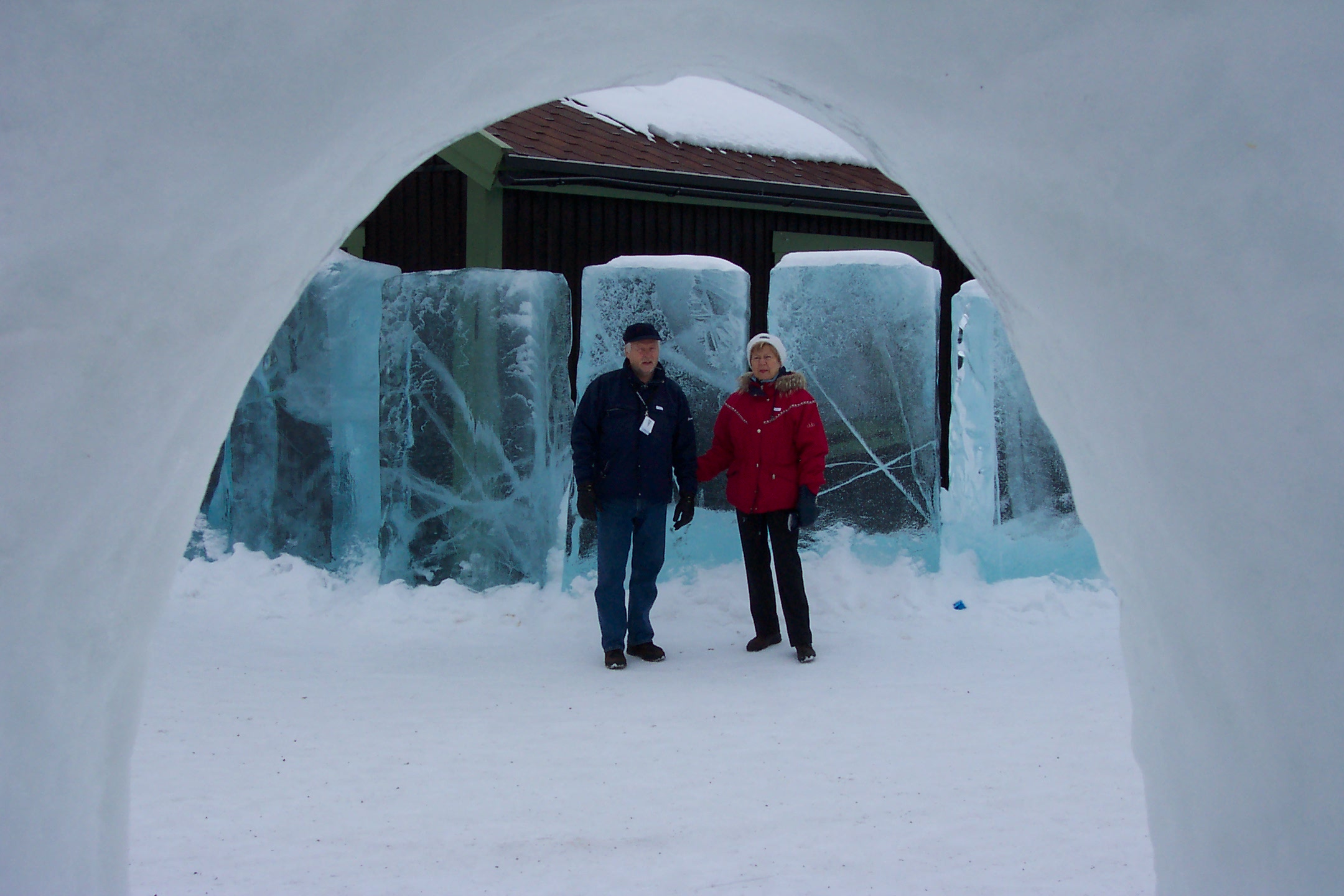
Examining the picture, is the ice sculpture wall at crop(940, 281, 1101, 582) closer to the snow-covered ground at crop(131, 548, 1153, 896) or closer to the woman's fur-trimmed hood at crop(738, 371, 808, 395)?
the snow-covered ground at crop(131, 548, 1153, 896)

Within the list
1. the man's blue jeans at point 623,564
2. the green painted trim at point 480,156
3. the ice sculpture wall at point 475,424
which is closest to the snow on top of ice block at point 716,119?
the green painted trim at point 480,156

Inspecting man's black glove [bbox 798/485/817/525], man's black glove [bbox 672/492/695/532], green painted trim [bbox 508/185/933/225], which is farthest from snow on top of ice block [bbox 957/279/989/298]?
green painted trim [bbox 508/185/933/225]

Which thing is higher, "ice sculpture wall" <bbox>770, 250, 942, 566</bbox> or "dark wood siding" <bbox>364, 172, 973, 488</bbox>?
"dark wood siding" <bbox>364, 172, 973, 488</bbox>

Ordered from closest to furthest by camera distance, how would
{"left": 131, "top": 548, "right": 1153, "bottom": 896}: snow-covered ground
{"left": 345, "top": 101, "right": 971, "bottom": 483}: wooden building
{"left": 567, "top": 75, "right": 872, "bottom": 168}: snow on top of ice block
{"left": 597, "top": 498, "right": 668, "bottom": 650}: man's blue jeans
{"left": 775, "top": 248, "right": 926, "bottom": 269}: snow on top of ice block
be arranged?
{"left": 131, "top": 548, "right": 1153, "bottom": 896}: snow-covered ground → {"left": 597, "top": 498, "right": 668, "bottom": 650}: man's blue jeans → {"left": 775, "top": 248, "right": 926, "bottom": 269}: snow on top of ice block → {"left": 345, "top": 101, "right": 971, "bottom": 483}: wooden building → {"left": 567, "top": 75, "right": 872, "bottom": 168}: snow on top of ice block

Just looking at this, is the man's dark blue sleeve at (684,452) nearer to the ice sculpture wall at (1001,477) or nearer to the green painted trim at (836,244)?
the ice sculpture wall at (1001,477)

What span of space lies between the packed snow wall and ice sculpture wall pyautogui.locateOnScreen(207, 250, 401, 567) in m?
1.27

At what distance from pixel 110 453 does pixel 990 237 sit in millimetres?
1293

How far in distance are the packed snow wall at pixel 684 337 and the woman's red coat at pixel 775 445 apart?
700 millimetres

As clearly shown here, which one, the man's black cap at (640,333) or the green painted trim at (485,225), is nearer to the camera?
the man's black cap at (640,333)

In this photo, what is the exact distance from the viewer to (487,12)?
1.46 meters

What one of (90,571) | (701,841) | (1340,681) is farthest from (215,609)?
(1340,681)

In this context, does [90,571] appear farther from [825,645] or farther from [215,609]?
[215,609]

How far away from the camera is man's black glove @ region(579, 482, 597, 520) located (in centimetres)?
462

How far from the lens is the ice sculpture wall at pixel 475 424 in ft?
18.2
